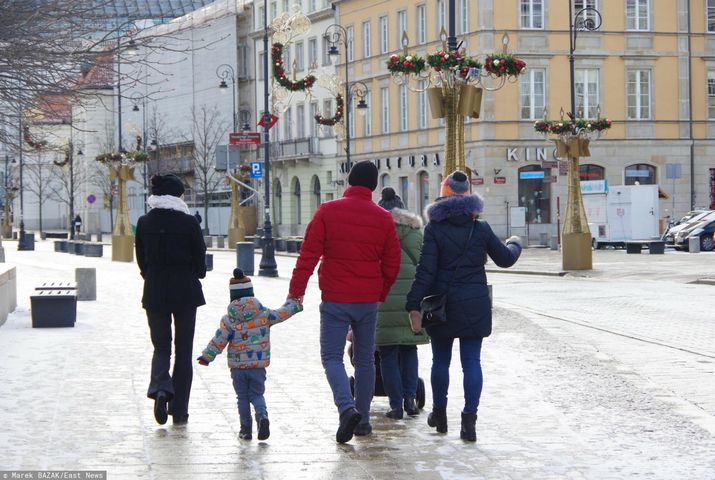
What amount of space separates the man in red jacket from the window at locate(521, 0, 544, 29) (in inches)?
2041

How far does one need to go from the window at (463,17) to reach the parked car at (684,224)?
12.8 m

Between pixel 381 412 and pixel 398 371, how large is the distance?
1.71 ft

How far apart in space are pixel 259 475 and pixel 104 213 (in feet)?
347

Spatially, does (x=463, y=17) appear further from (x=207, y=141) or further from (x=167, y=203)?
(x=167, y=203)

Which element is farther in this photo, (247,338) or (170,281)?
(170,281)

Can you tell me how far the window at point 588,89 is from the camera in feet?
201

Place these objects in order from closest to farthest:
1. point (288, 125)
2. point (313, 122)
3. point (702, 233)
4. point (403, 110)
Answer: point (702, 233) < point (403, 110) < point (313, 122) < point (288, 125)

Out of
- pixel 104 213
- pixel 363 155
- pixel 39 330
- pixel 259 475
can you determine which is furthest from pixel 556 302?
pixel 104 213

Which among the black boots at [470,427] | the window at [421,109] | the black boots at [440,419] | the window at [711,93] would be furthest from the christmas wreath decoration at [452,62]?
the window at [421,109]

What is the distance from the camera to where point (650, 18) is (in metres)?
62.0

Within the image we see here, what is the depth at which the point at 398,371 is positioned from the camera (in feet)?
36.2

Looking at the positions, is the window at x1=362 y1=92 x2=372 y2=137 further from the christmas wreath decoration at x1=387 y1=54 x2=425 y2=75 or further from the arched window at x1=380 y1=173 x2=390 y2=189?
the christmas wreath decoration at x1=387 y1=54 x2=425 y2=75

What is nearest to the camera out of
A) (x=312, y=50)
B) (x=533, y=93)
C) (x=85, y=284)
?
(x=85, y=284)

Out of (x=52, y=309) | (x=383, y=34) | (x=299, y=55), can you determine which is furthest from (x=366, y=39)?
(x=52, y=309)
